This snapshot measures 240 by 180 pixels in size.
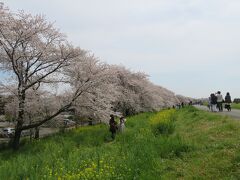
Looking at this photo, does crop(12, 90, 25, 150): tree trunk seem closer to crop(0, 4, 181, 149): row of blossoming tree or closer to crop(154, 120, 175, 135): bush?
crop(0, 4, 181, 149): row of blossoming tree

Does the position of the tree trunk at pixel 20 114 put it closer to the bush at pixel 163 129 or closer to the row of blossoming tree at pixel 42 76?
the row of blossoming tree at pixel 42 76

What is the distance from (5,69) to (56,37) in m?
3.65

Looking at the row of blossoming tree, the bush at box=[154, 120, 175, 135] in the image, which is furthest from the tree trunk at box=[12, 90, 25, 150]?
the bush at box=[154, 120, 175, 135]

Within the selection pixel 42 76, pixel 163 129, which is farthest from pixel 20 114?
pixel 163 129

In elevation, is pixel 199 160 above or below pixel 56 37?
below

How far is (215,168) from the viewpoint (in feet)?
25.3

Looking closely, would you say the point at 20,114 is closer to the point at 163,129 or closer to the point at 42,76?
the point at 42,76

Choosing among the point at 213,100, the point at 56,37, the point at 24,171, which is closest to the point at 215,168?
the point at 24,171

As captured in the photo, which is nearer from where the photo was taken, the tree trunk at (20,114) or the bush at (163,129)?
the bush at (163,129)

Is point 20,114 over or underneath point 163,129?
over

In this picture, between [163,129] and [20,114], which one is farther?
[20,114]

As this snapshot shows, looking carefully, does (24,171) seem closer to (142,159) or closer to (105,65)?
(142,159)

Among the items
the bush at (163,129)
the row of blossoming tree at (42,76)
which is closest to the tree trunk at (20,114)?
the row of blossoming tree at (42,76)

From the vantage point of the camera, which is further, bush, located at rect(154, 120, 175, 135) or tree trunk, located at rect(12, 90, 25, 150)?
tree trunk, located at rect(12, 90, 25, 150)
